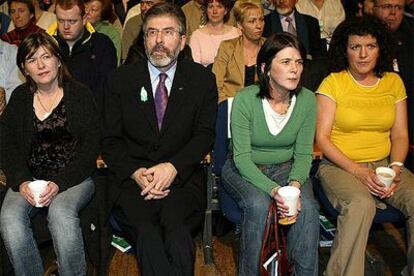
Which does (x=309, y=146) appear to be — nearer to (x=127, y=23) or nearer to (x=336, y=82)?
(x=336, y=82)

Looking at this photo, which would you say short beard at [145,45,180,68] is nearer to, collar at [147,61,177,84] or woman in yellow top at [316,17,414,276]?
collar at [147,61,177,84]

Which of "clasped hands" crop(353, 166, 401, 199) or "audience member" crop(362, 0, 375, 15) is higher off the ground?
"audience member" crop(362, 0, 375, 15)

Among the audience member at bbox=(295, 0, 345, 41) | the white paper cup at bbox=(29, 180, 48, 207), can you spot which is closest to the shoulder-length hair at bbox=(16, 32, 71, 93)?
the white paper cup at bbox=(29, 180, 48, 207)

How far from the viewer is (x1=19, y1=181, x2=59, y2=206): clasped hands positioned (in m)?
2.67

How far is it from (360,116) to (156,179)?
1079mm

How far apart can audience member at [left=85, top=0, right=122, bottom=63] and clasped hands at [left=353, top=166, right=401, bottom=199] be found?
7.25 feet

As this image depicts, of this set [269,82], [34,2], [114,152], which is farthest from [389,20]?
[34,2]

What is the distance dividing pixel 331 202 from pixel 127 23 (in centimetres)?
242

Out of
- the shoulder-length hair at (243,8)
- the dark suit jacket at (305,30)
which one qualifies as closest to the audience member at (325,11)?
the dark suit jacket at (305,30)

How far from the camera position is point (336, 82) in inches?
120

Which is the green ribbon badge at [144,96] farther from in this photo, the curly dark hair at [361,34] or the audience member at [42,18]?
the audience member at [42,18]

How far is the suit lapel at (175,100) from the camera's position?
2.83 meters

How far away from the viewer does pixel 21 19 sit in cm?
475

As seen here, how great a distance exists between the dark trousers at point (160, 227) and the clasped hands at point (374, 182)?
811 millimetres
